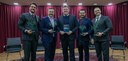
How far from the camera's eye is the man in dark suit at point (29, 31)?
142 inches

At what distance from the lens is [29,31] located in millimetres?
3564

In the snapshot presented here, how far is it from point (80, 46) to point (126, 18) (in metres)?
5.71

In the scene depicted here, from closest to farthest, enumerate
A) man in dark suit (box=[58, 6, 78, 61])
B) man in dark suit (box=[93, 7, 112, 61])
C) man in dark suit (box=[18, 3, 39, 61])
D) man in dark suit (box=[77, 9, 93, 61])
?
man in dark suit (box=[18, 3, 39, 61]) → man in dark suit (box=[93, 7, 112, 61]) → man in dark suit (box=[58, 6, 78, 61]) → man in dark suit (box=[77, 9, 93, 61])

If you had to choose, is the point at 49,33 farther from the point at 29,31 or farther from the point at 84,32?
the point at 84,32

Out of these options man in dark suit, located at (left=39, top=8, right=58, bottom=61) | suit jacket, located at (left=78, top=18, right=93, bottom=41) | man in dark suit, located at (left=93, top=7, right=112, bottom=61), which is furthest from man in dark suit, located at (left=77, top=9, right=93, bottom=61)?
man in dark suit, located at (left=39, top=8, right=58, bottom=61)

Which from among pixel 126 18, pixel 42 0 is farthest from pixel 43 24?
pixel 126 18

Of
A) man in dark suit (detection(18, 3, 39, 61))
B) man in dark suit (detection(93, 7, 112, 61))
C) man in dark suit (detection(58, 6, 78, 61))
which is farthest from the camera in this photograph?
man in dark suit (detection(58, 6, 78, 61))

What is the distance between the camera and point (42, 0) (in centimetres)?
780

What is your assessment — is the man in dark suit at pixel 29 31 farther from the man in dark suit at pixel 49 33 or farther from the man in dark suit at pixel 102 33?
the man in dark suit at pixel 102 33

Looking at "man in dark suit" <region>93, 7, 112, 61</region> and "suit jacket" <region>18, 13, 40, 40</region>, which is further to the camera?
"man in dark suit" <region>93, 7, 112, 61</region>

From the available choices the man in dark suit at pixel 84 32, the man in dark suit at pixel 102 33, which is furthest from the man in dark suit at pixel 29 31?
the man in dark suit at pixel 102 33

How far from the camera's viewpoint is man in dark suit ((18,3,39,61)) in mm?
3615

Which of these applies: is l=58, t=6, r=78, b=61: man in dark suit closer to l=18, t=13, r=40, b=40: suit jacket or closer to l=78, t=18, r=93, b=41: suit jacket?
l=78, t=18, r=93, b=41: suit jacket

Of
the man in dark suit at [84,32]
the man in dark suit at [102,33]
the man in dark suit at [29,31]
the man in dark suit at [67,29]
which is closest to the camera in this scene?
the man in dark suit at [29,31]
